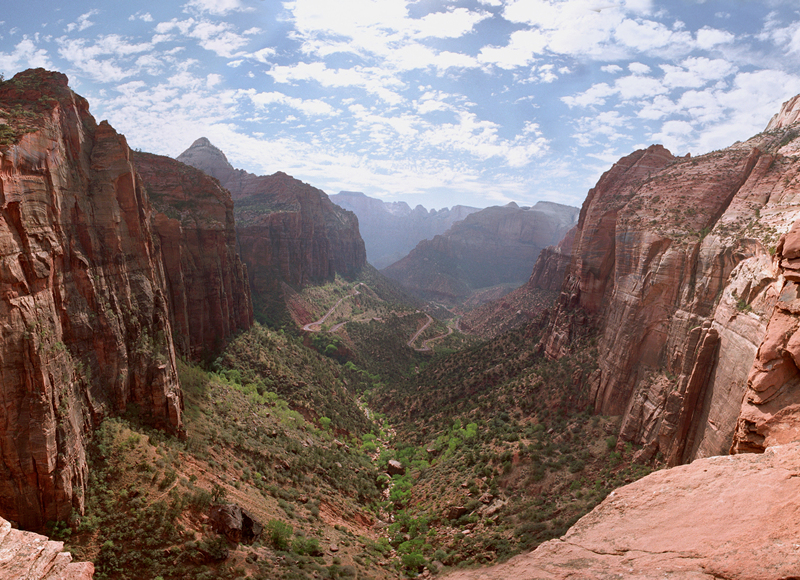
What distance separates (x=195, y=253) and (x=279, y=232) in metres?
45.3

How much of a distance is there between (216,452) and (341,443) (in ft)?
55.5

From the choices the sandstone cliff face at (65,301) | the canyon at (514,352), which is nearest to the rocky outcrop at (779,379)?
the canyon at (514,352)

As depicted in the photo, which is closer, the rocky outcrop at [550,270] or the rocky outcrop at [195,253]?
the rocky outcrop at [195,253]

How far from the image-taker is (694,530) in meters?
7.78

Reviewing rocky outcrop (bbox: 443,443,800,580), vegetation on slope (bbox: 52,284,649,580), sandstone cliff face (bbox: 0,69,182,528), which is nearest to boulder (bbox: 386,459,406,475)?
vegetation on slope (bbox: 52,284,649,580)

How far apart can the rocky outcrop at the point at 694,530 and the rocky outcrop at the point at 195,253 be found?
37821mm

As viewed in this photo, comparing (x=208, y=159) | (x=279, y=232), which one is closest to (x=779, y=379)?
(x=279, y=232)

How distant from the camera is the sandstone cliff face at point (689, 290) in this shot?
20.2m

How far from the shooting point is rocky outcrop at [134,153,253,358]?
3909 centimetres

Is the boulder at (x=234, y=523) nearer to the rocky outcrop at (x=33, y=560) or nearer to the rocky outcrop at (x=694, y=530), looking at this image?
the rocky outcrop at (x=33, y=560)

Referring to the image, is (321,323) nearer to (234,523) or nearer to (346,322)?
(346,322)

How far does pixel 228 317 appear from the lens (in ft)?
160

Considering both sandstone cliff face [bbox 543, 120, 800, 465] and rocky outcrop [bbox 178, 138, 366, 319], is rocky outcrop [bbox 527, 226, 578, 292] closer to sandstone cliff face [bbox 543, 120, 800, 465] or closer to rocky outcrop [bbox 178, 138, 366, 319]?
sandstone cliff face [bbox 543, 120, 800, 465]

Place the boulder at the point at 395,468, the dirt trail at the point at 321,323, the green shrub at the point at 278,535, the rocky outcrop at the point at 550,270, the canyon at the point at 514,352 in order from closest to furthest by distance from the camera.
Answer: the canyon at the point at 514,352
the green shrub at the point at 278,535
the boulder at the point at 395,468
the dirt trail at the point at 321,323
the rocky outcrop at the point at 550,270
